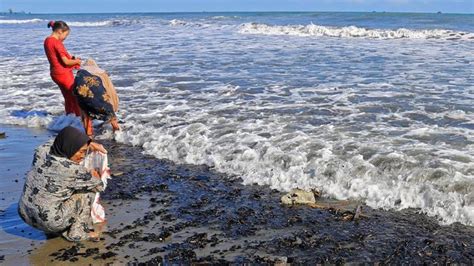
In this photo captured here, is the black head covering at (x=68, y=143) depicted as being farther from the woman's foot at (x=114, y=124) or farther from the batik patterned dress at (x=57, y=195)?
the woman's foot at (x=114, y=124)

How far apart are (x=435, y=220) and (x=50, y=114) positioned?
8172mm

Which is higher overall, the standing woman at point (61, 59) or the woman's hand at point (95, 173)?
the standing woman at point (61, 59)

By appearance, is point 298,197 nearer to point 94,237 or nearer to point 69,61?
point 94,237

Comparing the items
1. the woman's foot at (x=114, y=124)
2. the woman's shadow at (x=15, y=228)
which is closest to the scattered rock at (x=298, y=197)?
the woman's shadow at (x=15, y=228)

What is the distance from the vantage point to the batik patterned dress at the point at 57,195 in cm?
475

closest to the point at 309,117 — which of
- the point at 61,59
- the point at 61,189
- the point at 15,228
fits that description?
the point at 61,59

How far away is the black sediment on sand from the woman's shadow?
54 centimetres

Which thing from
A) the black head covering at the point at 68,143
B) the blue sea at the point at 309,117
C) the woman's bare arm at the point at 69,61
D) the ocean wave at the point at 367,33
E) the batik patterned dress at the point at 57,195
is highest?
the woman's bare arm at the point at 69,61

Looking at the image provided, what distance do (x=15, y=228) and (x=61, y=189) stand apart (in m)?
0.80

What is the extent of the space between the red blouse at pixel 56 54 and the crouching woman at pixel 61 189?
4.10 metres

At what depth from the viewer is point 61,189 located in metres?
4.80

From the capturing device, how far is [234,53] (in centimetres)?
1977

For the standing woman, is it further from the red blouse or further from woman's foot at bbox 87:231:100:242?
woman's foot at bbox 87:231:100:242

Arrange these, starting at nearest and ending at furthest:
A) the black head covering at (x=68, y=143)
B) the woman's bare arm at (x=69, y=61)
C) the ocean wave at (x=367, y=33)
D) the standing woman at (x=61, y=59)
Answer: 1. the black head covering at (x=68, y=143)
2. the standing woman at (x=61, y=59)
3. the woman's bare arm at (x=69, y=61)
4. the ocean wave at (x=367, y=33)
